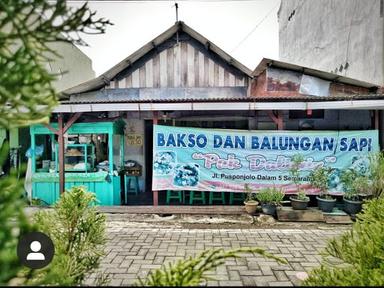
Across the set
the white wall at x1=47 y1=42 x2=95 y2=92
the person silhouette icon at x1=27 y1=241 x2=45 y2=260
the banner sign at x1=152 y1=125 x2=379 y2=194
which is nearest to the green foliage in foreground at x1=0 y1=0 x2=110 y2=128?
the person silhouette icon at x1=27 y1=241 x2=45 y2=260

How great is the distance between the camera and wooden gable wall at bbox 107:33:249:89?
10.4m

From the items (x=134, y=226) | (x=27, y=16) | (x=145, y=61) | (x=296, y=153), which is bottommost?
(x=134, y=226)

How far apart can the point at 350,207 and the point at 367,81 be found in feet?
13.8

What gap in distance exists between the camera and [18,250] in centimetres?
183

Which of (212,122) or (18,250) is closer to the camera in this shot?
(18,250)

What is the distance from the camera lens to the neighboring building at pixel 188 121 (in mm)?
7320

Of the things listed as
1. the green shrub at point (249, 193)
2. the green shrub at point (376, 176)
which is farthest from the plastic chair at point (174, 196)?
the green shrub at point (376, 176)

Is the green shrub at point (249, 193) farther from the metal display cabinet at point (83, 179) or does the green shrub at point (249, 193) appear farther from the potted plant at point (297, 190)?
the metal display cabinet at point (83, 179)

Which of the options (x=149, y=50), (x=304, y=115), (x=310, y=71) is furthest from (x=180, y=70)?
(x=304, y=115)

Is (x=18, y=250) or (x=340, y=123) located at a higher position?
(x=340, y=123)

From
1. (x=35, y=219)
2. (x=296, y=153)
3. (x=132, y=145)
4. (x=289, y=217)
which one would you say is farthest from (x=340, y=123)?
(x=35, y=219)

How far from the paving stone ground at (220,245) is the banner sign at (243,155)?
146 centimetres

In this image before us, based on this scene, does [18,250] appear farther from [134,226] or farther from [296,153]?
[296,153]

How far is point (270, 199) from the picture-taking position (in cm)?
716
